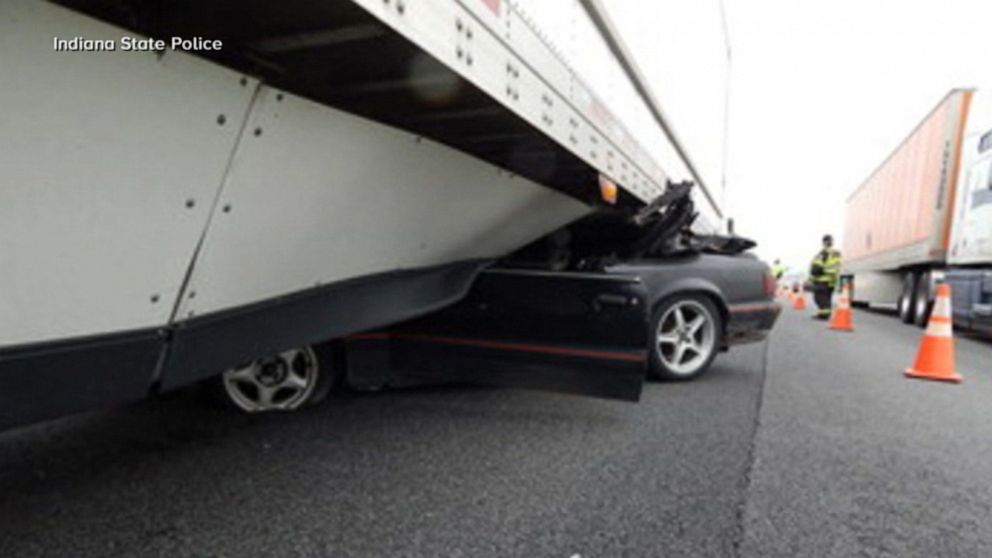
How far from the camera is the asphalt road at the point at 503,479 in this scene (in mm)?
2090

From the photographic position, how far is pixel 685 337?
4777mm

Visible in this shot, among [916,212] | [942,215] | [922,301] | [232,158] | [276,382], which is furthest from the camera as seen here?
[916,212]

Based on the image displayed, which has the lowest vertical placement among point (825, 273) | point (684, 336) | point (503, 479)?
point (503, 479)

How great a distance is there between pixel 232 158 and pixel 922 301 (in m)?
12.7

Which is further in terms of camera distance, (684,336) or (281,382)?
(684,336)

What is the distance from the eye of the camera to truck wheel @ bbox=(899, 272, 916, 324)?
39.7 ft

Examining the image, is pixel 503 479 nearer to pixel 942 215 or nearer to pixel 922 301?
pixel 942 215

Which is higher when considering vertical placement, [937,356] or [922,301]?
[922,301]

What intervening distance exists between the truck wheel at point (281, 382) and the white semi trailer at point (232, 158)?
100 centimetres

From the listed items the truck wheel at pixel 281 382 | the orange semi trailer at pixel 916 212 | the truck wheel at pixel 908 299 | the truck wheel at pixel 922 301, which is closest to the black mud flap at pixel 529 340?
the truck wheel at pixel 281 382

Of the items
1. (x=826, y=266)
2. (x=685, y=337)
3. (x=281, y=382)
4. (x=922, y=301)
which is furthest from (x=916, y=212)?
(x=281, y=382)

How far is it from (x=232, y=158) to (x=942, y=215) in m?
11.8

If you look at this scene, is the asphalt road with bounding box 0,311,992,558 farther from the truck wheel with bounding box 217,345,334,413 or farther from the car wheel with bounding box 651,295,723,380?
the car wheel with bounding box 651,295,723,380

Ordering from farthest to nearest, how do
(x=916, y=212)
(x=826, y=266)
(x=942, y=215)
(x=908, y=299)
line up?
(x=908, y=299) < (x=826, y=266) < (x=916, y=212) < (x=942, y=215)
